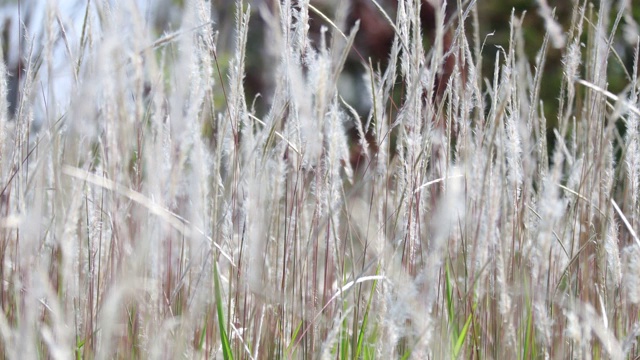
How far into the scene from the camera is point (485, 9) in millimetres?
7086

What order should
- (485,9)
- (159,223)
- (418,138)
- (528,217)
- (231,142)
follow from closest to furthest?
(159,223), (418,138), (231,142), (528,217), (485,9)

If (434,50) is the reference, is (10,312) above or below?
below

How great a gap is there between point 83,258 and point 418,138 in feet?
2.22

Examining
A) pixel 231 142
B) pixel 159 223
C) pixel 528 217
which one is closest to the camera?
pixel 159 223

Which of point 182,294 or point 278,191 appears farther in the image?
point 182,294

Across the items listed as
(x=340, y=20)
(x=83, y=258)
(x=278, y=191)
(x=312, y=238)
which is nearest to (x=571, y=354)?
(x=312, y=238)

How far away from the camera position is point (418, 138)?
1.21 metres

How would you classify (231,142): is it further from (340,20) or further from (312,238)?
(340,20)

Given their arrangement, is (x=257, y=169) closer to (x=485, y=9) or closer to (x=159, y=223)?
(x=159, y=223)

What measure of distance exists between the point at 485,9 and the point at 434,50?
627 centimetres

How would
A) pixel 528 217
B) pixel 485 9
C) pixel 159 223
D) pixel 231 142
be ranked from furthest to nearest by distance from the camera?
pixel 485 9
pixel 528 217
pixel 231 142
pixel 159 223

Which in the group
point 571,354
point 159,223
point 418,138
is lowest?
point 571,354

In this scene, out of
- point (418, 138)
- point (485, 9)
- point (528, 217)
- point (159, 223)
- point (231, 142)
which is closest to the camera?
point (159, 223)

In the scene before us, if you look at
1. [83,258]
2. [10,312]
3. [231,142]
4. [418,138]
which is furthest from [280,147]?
[10,312]
